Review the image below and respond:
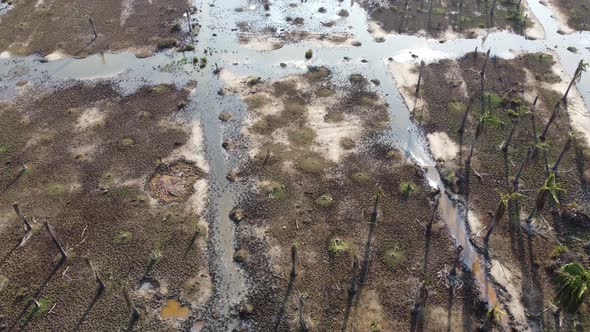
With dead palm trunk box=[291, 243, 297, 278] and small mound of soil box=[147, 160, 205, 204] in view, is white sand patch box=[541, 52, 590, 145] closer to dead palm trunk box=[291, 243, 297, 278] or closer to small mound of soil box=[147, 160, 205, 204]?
dead palm trunk box=[291, 243, 297, 278]

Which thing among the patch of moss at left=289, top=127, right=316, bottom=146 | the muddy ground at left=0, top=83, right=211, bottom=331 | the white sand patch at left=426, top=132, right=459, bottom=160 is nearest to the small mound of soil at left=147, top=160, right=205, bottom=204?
the muddy ground at left=0, top=83, right=211, bottom=331

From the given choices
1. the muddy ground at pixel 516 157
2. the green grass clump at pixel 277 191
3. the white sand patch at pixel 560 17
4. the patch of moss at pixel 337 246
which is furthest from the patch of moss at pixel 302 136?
the white sand patch at pixel 560 17

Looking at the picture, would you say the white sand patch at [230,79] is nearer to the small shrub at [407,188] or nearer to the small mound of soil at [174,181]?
the small mound of soil at [174,181]

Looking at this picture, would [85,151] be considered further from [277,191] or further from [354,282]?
[354,282]

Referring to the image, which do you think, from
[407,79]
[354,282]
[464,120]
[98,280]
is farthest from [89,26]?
[354,282]

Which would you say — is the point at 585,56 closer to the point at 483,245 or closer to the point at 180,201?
the point at 483,245
